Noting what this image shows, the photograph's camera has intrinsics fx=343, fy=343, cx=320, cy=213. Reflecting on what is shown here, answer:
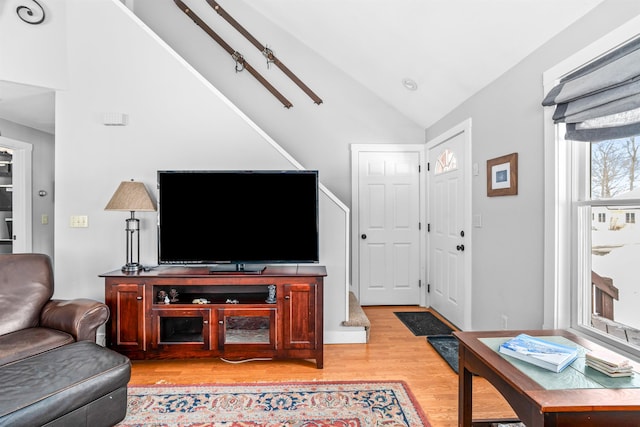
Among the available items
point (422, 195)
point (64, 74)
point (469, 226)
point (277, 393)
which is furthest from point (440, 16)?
point (64, 74)

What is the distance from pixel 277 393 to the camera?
7.34 feet

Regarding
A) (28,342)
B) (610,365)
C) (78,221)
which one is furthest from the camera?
(78,221)

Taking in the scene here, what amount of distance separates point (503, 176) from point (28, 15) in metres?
4.09

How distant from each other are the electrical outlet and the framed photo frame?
3465 mm

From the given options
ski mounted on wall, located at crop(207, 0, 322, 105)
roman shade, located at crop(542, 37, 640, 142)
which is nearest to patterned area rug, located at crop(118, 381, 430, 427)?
roman shade, located at crop(542, 37, 640, 142)

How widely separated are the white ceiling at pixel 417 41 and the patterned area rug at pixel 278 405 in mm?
2451

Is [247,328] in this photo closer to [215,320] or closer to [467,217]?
[215,320]

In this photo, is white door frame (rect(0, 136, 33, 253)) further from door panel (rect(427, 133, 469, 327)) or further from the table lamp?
door panel (rect(427, 133, 469, 327))

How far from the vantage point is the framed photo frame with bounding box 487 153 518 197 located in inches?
98.1

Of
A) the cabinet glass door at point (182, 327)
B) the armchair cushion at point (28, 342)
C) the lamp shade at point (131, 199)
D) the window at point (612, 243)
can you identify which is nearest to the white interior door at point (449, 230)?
the window at point (612, 243)

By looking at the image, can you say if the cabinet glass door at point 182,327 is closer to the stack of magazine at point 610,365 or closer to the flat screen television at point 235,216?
the flat screen television at point 235,216

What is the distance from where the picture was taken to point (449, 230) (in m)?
3.61

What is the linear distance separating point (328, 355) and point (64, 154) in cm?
287

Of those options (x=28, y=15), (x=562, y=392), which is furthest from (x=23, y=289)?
(x=562, y=392)
